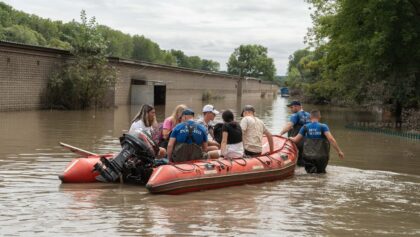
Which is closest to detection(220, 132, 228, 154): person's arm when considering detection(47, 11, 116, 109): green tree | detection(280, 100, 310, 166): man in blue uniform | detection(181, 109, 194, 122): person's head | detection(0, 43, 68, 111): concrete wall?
detection(181, 109, 194, 122): person's head

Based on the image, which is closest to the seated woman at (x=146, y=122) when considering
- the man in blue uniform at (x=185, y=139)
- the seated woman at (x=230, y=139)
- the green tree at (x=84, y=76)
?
the man in blue uniform at (x=185, y=139)

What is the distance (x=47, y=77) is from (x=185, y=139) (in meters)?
25.8

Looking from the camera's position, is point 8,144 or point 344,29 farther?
point 344,29

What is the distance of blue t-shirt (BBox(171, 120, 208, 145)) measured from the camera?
10.6 m

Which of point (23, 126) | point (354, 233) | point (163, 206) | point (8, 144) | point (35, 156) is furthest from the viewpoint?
point (23, 126)

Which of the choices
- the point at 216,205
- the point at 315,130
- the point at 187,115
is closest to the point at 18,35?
the point at 315,130

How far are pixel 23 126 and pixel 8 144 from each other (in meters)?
6.18

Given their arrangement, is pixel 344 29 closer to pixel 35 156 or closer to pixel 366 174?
pixel 366 174

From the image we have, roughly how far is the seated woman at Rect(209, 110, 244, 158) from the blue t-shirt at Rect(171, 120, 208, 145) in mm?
680

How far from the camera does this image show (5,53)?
3033 centimetres

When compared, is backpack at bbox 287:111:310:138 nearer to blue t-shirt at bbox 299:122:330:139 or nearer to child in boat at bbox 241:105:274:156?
blue t-shirt at bbox 299:122:330:139

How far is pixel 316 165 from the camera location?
41.8 feet

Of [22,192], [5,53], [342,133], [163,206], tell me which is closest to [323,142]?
[163,206]

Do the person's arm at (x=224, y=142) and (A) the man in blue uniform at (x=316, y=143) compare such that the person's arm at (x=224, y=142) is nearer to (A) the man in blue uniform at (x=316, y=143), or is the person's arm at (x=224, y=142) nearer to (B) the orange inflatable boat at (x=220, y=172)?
(B) the orange inflatable boat at (x=220, y=172)
